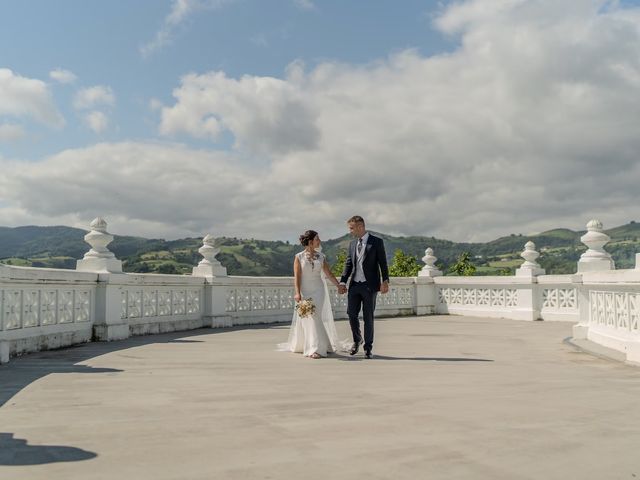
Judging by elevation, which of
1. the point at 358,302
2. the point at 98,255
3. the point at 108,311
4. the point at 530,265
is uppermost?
the point at 98,255

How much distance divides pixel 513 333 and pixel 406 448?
974 cm

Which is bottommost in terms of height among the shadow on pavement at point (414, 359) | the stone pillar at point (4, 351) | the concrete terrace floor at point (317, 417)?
the shadow on pavement at point (414, 359)

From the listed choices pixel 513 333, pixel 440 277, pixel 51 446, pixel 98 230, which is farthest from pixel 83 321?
pixel 440 277

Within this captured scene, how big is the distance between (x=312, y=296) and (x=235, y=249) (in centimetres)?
10624

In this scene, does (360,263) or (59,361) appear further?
(360,263)

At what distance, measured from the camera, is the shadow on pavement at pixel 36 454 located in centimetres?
346

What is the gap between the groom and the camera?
901 cm

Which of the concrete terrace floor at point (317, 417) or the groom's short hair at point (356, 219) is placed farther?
the groom's short hair at point (356, 219)

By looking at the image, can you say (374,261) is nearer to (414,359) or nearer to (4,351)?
(414,359)

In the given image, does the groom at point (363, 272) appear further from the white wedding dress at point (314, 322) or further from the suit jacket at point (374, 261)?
the white wedding dress at point (314, 322)

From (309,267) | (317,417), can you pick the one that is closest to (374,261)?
(309,267)

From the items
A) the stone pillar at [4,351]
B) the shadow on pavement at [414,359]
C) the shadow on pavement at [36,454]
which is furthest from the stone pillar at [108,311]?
the shadow on pavement at [36,454]

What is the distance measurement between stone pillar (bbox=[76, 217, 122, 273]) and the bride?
394 cm

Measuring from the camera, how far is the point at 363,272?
29.7 ft
